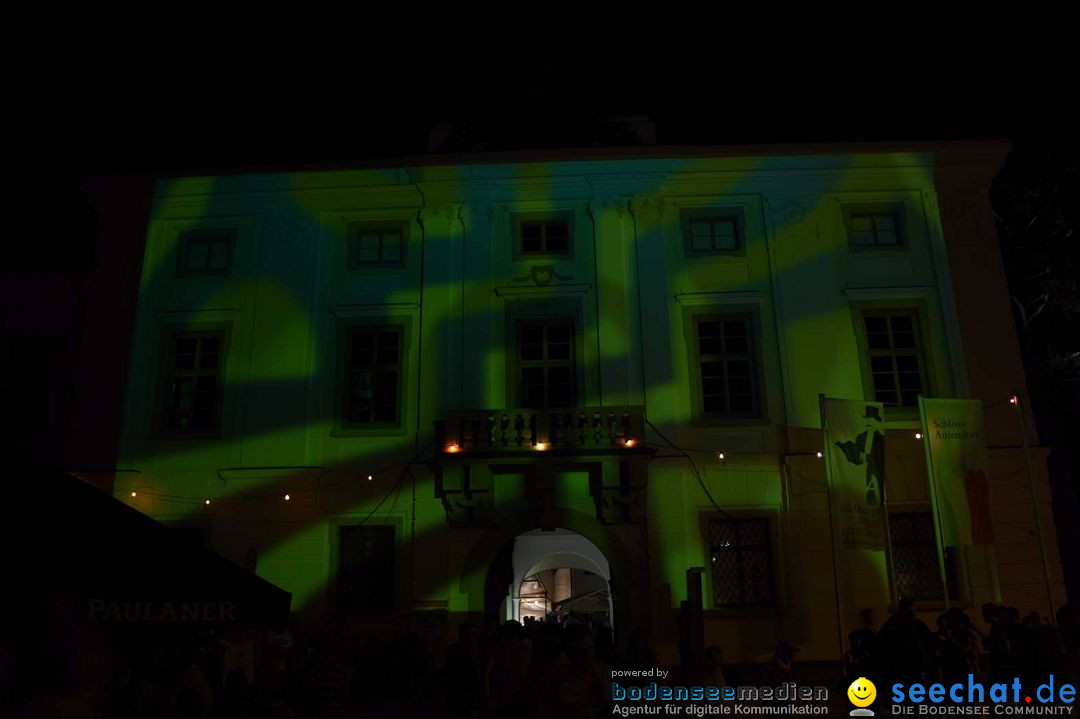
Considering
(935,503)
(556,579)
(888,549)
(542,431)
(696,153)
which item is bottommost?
(888,549)

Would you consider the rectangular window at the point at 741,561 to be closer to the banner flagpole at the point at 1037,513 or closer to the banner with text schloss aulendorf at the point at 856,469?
the banner with text schloss aulendorf at the point at 856,469

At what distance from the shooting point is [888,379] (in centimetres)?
1734

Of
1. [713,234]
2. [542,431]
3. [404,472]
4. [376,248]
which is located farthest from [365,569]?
[713,234]

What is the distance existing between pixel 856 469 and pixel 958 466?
1916 mm

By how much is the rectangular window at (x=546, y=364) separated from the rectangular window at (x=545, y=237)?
170cm

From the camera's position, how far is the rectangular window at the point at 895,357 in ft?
56.5

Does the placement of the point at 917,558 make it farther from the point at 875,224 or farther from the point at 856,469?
the point at 875,224

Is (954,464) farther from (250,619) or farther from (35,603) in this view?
(35,603)

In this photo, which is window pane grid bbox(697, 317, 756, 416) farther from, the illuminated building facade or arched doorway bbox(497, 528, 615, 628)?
arched doorway bbox(497, 528, 615, 628)

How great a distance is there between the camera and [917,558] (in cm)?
1623

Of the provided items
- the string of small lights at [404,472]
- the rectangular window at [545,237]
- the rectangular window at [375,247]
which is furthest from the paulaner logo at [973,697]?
the rectangular window at [375,247]

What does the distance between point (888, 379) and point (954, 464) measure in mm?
2635

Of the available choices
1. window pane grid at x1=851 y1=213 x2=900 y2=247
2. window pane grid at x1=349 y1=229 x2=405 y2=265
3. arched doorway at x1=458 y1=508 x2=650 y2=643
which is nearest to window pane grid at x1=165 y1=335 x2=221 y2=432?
window pane grid at x1=349 y1=229 x2=405 y2=265

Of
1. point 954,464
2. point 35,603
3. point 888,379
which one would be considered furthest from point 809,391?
point 35,603
